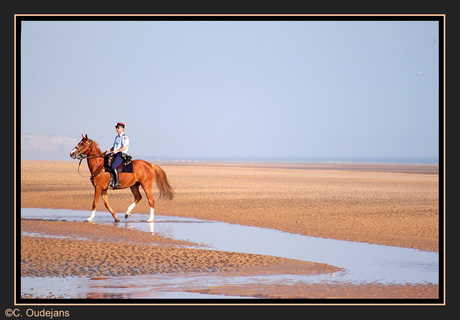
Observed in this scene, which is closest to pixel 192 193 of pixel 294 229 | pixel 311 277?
pixel 294 229

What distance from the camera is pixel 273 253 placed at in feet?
47.1

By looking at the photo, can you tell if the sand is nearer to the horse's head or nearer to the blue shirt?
the horse's head

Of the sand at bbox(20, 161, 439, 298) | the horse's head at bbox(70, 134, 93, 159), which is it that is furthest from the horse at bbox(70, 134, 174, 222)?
the sand at bbox(20, 161, 439, 298)

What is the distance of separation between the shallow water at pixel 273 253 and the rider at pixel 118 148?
1.28 m

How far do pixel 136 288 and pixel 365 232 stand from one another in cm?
880

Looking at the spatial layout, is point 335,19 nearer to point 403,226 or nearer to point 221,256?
→ point 221,256

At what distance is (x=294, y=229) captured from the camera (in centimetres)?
1858

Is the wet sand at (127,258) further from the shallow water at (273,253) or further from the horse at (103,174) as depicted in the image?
the horse at (103,174)

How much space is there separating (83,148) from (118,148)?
3.23 ft

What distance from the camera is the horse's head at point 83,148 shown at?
19.0 meters

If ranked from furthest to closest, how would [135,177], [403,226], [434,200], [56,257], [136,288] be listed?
[434,200]
[135,177]
[403,226]
[56,257]
[136,288]

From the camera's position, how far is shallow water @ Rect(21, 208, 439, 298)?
11172mm

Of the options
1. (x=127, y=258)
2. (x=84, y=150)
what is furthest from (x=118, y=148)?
(x=127, y=258)

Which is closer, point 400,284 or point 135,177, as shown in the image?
point 400,284
